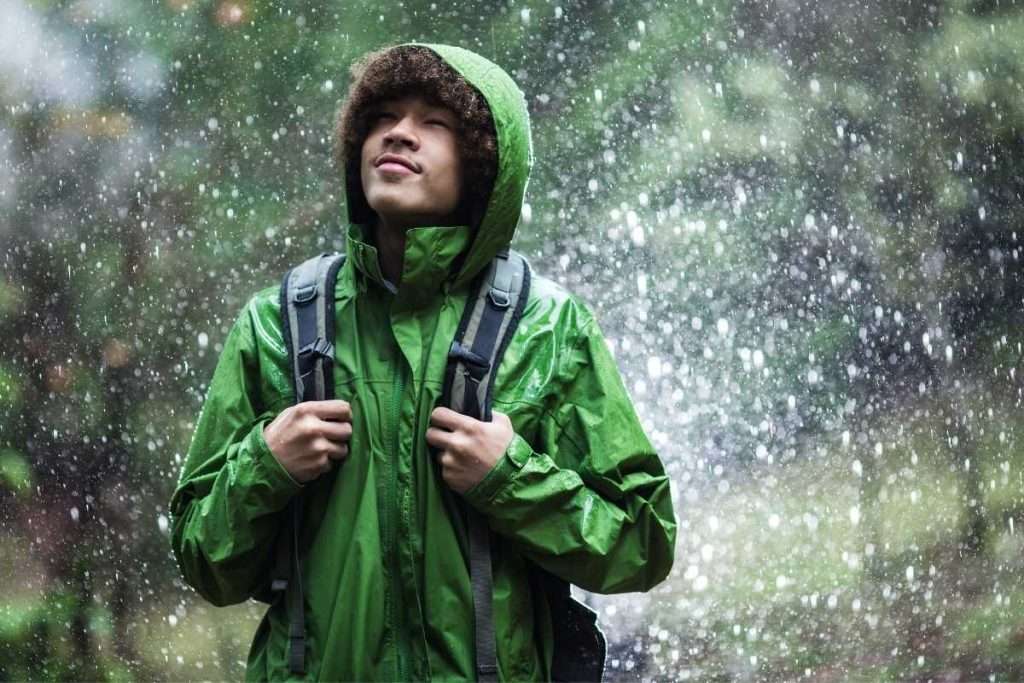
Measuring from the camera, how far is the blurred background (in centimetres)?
455

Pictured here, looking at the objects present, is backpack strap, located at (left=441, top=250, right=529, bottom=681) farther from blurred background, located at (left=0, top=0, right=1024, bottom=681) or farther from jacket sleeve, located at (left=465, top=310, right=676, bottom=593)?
blurred background, located at (left=0, top=0, right=1024, bottom=681)

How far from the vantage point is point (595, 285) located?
4551 mm

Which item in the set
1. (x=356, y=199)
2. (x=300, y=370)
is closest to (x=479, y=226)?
(x=356, y=199)

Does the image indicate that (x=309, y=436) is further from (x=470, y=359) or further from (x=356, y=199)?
(x=356, y=199)

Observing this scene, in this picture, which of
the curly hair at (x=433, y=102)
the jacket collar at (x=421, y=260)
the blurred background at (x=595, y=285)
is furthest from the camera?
the blurred background at (x=595, y=285)

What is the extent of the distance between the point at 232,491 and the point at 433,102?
2.26 ft

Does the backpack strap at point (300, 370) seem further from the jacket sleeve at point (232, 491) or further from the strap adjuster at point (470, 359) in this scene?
the strap adjuster at point (470, 359)

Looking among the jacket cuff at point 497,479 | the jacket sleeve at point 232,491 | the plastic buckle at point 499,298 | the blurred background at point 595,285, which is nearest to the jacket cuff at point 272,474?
the jacket sleeve at point 232,491

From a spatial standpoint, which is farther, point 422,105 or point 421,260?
point 422,105

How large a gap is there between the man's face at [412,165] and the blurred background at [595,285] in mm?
2443

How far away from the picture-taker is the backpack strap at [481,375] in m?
1.88

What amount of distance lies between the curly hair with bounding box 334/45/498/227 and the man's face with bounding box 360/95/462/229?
0.7 inches

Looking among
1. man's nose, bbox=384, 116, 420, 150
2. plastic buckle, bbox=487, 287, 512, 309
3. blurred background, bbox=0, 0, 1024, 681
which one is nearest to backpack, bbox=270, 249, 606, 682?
plastic buckle, bbox=487, 287, 512, 309

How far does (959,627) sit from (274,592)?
3.61 m
